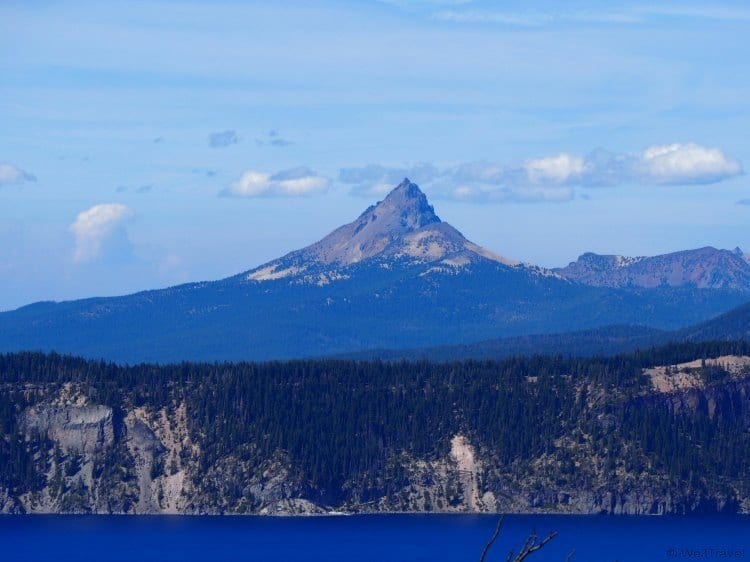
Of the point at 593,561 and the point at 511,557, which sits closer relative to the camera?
the point at 511,557

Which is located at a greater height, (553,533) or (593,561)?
(553,533)

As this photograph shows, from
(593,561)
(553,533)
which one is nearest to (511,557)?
(553,533)

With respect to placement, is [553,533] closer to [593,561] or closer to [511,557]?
[511,557]

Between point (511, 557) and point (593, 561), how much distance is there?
128687 millimetres

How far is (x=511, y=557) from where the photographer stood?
72688 mm

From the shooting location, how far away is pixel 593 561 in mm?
198375

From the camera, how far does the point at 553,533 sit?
239 ft

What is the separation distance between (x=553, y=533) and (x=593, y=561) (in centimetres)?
12854

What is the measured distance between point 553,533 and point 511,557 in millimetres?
1993

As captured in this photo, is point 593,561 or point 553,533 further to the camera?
point 593,561
